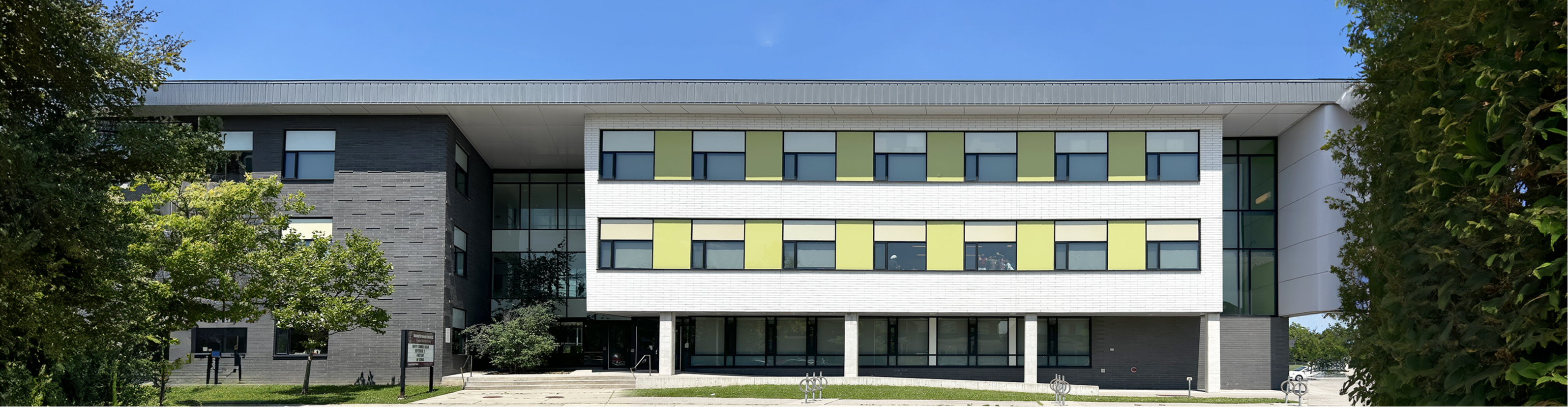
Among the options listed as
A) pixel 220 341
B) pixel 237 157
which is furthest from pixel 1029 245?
pixel 220 341

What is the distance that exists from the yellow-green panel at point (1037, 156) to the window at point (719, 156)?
7.63 metres

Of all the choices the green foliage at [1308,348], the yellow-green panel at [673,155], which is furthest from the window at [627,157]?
the green foliage at [1308,348]

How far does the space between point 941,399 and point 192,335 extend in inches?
814

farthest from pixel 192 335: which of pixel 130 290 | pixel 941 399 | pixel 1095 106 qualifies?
pixel 1095 106

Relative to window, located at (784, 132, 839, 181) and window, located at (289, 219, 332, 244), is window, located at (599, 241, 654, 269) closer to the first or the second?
window, located at (784, 132, 839, 181)

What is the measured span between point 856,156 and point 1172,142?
866cm

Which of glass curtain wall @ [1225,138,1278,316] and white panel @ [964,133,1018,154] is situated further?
glass curtain wall @ [1225,138,1278,316]

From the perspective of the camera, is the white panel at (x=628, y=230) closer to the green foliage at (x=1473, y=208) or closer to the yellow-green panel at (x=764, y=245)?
the yellow-green panel at (x=764, y=245)

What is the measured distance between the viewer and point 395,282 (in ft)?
94.8

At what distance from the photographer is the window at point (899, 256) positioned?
2894 centimetres

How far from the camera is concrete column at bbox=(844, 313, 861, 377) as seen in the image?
29.0 metres

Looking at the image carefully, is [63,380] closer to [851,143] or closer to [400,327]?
[400,327]

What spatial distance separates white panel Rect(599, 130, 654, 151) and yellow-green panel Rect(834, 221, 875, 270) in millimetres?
5721

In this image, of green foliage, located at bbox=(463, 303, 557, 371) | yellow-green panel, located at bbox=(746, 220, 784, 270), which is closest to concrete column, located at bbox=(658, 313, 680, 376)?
yellow-green panel, located at bbox=(746, 220, 784, 270)
